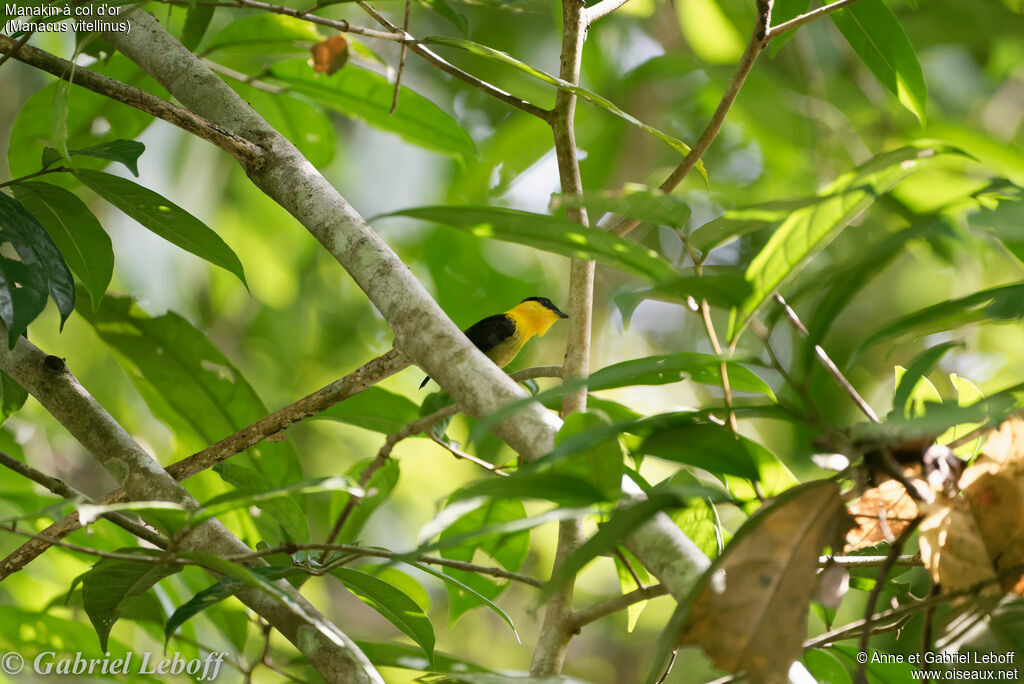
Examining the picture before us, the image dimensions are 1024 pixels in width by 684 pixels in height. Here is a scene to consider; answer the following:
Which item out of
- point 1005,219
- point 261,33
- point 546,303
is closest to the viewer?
point 1005,219

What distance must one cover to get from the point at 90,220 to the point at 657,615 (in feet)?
11.9

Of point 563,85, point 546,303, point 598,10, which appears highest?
point 546,303

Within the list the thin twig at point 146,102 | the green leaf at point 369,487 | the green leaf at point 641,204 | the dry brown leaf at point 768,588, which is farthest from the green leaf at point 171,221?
the dry brown leaf at point 768,588

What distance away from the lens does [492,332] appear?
8.91ft

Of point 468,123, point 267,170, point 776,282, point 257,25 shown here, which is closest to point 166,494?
point 267,170

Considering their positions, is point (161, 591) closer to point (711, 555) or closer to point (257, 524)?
point (257, 524)

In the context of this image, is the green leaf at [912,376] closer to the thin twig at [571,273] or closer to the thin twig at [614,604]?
the thin twig at [614,604]

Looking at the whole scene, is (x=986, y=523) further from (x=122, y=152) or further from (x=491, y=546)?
(x=122, y=152)

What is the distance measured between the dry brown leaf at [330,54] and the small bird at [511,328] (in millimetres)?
1036

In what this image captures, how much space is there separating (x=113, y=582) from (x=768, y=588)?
2.69ft

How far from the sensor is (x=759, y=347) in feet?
10.6

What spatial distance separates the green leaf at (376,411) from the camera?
1.55m

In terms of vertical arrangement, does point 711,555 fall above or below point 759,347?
below

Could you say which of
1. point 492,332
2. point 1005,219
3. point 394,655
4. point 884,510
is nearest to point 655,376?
point 884,510
